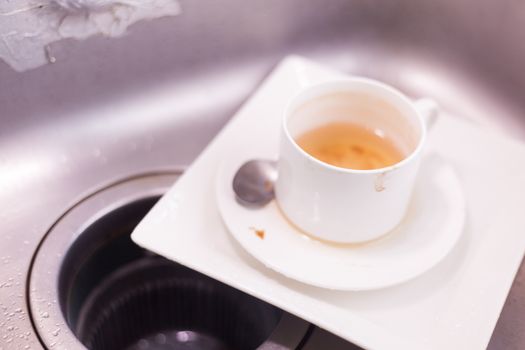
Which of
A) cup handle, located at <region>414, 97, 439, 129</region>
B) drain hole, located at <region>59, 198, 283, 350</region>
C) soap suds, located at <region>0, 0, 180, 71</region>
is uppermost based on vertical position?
soap suds, located at <region>0, 0, 180, 71</region>

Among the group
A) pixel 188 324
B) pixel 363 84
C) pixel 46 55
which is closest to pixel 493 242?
pixel 363 84

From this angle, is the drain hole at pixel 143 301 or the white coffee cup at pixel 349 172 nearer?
the white coffee cup at pixel 349 172

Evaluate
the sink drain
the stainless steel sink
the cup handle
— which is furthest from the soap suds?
the cup handle

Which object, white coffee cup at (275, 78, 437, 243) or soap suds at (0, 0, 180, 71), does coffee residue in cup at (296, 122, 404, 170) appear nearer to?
white coffee cup at (275, 78, 437, 243)

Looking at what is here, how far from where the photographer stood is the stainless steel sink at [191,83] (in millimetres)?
490

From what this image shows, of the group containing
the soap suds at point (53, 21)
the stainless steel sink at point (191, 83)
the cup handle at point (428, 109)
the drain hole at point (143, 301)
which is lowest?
the drain hole at point (143, 301)

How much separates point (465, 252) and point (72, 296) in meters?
0.29

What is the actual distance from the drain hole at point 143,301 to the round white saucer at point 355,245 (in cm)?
8

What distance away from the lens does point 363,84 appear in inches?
17.7

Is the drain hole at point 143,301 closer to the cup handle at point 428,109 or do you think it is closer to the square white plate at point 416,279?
the square white plate at point 416,279

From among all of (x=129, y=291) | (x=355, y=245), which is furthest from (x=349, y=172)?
(x=129, y=291)

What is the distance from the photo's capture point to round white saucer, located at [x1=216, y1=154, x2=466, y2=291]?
0.39 metres

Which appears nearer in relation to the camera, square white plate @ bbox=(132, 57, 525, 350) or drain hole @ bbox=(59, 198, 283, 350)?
square white plate @ bbox=(132, 57, 525, 350)

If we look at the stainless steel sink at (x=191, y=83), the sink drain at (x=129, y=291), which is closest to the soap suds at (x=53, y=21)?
the stainless steel sink at (x=191, y=83)
